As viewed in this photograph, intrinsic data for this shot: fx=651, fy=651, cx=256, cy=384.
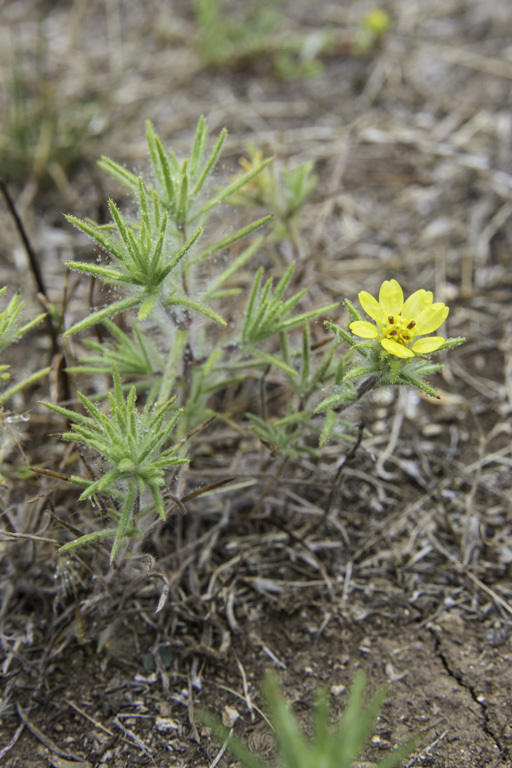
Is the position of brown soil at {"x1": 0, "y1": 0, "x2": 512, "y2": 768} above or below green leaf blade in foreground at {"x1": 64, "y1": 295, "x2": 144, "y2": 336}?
below

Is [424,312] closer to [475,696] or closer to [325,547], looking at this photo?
[325,547]

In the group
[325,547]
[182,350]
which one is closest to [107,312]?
[182,350]

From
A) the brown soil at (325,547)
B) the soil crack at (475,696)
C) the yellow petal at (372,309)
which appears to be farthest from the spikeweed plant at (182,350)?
the soil crack at (475,696)

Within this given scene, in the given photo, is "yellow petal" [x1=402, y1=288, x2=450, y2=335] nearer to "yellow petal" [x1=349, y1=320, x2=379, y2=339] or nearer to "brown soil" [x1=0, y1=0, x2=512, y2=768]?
"yellow petal" [x1=349, y1=320, x2=379, y2=339]

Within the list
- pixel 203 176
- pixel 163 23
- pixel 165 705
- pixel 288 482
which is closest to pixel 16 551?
pixel 165 705

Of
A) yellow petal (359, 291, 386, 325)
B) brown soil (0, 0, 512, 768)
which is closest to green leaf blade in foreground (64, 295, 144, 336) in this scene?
brown soil (0, 0, 512, 768)
